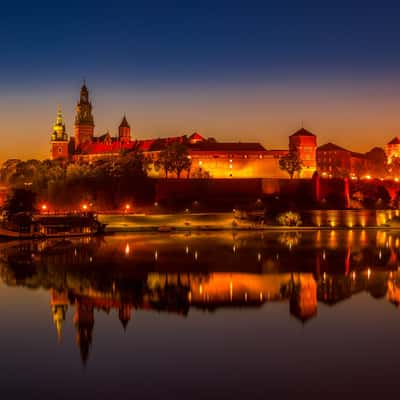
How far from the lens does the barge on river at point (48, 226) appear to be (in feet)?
91.7

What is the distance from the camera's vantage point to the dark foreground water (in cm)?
871

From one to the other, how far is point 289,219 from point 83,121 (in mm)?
34376

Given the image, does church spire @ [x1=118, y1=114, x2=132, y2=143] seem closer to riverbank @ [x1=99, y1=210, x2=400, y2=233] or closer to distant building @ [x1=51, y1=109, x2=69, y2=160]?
distant building @ [x1=51, y1=109, x2=69, y2=160]

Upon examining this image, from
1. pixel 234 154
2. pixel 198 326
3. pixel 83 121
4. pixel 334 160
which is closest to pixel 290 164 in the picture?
pixel 234 154

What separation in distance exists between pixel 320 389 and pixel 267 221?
27.1 m

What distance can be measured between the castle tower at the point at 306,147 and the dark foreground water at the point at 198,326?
29.7 metres

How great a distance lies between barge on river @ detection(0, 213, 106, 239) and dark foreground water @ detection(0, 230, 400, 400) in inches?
247

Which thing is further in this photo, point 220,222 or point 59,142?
point 59,142

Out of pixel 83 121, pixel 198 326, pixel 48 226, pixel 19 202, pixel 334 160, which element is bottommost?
pixel 198 326

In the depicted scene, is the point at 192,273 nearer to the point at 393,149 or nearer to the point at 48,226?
the point at 48,226

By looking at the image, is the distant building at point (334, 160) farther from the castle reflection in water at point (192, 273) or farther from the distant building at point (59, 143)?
the castle reflection in water at point (192, 273)

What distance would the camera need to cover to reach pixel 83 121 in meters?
64.3

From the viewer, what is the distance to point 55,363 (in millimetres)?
9656

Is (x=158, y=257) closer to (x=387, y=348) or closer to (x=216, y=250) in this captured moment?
(x=216, y=250)
